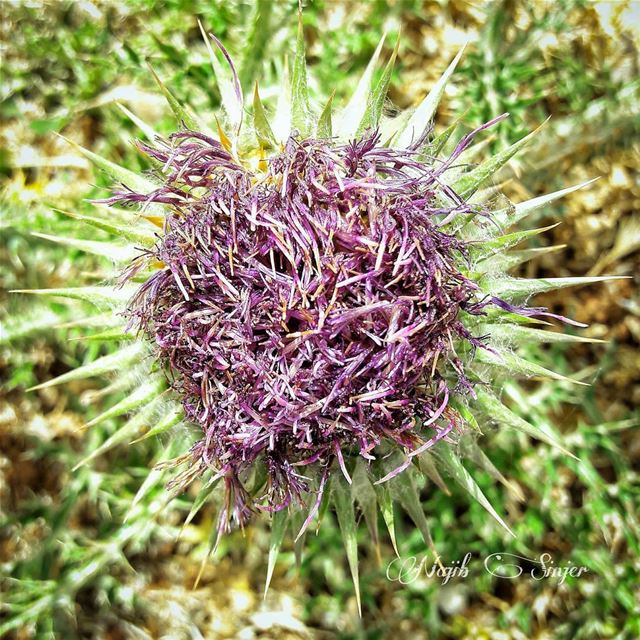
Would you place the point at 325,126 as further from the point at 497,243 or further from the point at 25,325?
the point at 25,325

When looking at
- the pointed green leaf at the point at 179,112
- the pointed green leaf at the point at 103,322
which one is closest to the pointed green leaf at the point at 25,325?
the pointed green leaf at the point at 103,322

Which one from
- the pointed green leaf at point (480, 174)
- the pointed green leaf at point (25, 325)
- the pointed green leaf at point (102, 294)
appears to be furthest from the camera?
the pointed green leaf at point (25, 325)

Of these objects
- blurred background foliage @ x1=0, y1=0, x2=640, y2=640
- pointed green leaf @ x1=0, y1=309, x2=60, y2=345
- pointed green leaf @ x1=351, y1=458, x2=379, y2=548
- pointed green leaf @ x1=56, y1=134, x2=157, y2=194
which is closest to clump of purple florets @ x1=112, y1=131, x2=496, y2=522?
pointed green leaf @ x1=351, y1=458, x2=379, y2=548

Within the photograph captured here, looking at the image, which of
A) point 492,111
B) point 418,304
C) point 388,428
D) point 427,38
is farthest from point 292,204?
point 427,38

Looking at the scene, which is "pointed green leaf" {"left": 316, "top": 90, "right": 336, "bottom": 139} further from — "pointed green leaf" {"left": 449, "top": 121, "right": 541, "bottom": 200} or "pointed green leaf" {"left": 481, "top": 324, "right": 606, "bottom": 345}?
"pointed green leaf" {"left": 481, "top": 324, "right": 606, "bottom": 345}

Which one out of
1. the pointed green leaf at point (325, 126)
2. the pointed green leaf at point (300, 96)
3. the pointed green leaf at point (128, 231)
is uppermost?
the pointed green leaf at point (300, 96)

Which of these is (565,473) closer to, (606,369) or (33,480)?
(606,369)

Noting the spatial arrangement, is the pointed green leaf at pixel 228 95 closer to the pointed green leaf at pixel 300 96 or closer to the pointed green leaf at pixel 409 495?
the pointed green leaf at pixel 300 96

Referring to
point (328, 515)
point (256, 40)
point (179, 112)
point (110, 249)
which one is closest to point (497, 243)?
point (179, 112)
